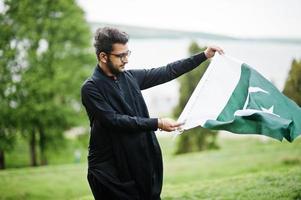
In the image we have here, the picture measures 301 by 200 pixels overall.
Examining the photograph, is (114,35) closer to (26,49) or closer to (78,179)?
(78,179)

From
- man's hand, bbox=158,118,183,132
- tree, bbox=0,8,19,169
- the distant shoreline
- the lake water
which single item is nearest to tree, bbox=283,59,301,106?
man's hand, bbox=158,118,183,132

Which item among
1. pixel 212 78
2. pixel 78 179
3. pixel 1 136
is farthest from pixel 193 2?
pixel 212 78

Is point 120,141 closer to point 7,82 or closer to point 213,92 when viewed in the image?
point 213,92

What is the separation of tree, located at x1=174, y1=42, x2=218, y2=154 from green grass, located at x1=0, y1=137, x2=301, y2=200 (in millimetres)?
6183

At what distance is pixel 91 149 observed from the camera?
4254mm

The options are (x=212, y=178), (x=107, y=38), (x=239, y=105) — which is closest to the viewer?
(x=107, y=38)

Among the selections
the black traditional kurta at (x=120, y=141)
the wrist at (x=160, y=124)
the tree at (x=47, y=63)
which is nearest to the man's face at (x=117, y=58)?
the black traditional kurta at (x=120, y=141)

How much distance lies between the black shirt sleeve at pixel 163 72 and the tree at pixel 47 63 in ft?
70.3

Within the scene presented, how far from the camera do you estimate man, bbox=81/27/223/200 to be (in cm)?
399

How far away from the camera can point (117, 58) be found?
4.08m

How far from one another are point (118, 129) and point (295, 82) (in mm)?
9592

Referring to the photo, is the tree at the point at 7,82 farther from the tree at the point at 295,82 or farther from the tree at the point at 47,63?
the tree at the point at 295,82

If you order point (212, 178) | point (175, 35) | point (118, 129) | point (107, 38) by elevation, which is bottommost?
point (175, 35)

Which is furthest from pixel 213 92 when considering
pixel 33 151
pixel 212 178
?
pixel 33 151
